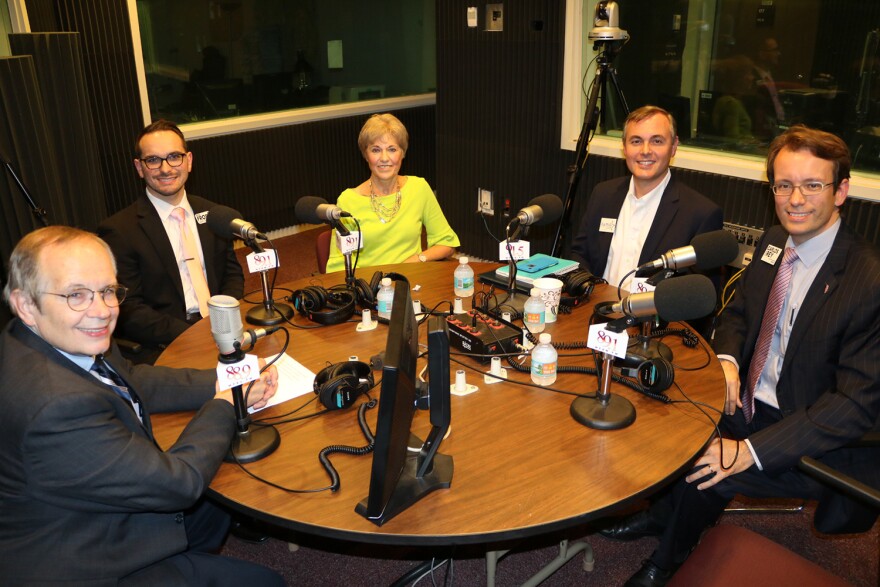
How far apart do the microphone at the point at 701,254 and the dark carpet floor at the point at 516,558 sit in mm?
1112

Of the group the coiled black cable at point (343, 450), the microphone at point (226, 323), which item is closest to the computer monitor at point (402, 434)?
the coiled black cable at point (343, 450)

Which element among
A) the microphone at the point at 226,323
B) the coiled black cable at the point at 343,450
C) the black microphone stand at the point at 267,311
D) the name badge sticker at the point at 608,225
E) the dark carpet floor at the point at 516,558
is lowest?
the dark carpet floor at the point at 516,558

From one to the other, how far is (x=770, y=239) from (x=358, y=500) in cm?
189

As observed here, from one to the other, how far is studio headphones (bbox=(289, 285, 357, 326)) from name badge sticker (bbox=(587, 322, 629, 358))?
1107mm

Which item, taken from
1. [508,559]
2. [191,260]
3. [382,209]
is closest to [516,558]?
[508,559]

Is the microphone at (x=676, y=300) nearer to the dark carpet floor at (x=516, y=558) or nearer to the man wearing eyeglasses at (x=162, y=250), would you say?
the dark carpet floor at (x=516, y=558)

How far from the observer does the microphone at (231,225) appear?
2.57 m

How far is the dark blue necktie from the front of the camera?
6.43ft

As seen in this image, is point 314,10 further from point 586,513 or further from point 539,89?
point 586,513

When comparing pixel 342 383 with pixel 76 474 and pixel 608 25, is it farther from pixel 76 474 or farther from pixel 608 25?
pixel 608 25

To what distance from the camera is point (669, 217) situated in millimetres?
3102

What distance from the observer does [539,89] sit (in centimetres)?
509

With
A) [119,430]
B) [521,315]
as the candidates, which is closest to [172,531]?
[119,430]

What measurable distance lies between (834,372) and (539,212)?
1125mm
